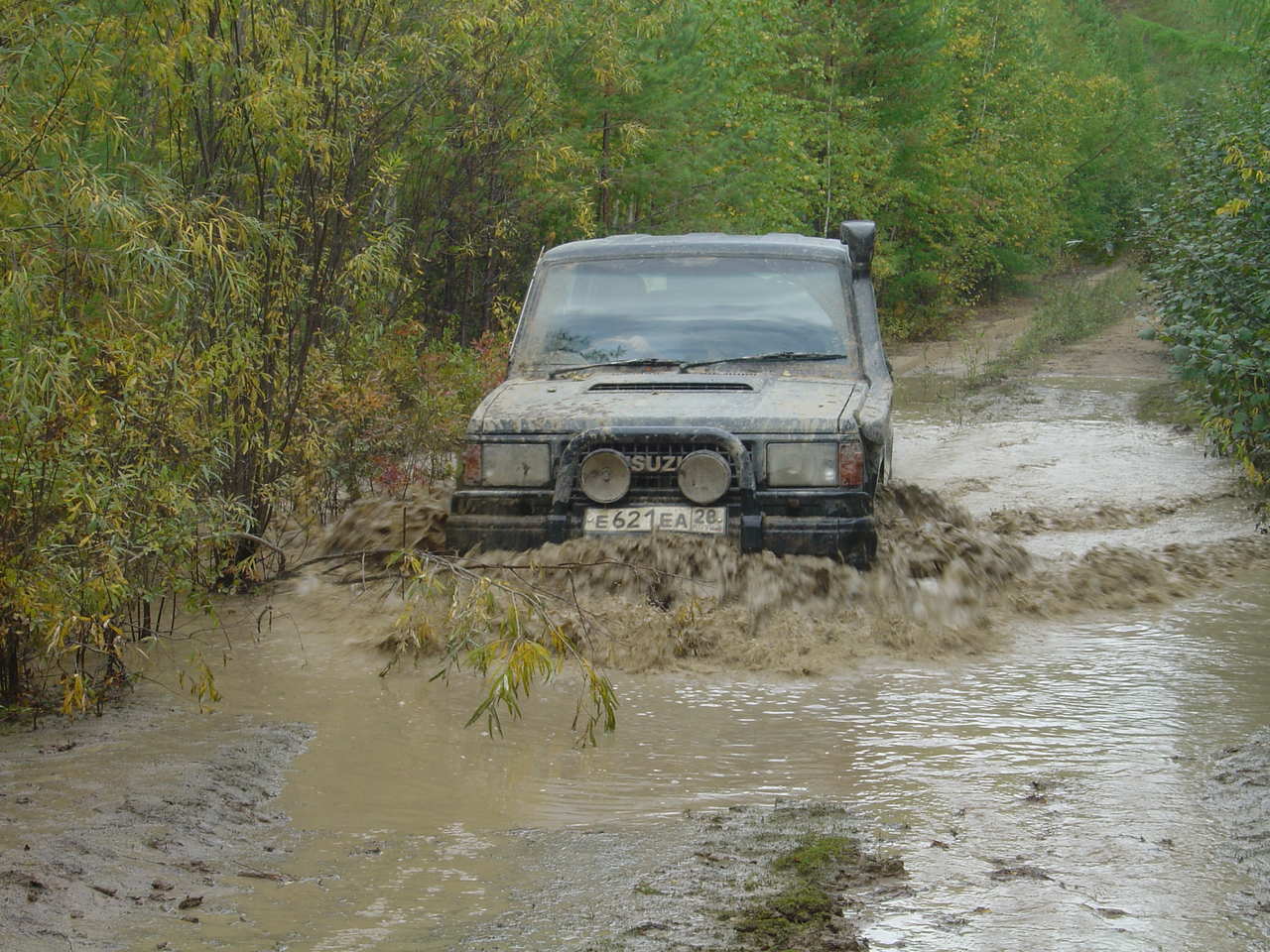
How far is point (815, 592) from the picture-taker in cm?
634

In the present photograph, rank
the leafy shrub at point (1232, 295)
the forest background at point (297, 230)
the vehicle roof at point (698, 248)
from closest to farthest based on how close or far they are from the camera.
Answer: the forest background at point (297, 230)
the vehicle roof at point (698, 248)
the leafy shrub at point (1232, 295)

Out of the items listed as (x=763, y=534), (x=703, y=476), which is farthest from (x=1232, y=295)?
(x=703, y=476)

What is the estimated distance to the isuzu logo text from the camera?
6.33 metres

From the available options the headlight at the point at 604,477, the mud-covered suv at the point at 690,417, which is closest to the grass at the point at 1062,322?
the mud-covered suv at the point at 690,417

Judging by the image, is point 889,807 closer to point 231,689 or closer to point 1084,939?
point 1084,939

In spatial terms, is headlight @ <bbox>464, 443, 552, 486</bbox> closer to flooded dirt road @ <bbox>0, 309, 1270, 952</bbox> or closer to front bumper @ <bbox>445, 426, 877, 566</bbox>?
front bumper @ <bbox>445, 426, 877, 566</bbox>

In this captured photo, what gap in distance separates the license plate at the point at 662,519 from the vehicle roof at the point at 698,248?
5.91ft

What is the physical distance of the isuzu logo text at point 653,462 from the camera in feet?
20.8

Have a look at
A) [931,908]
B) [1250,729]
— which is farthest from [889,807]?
[1250,729]

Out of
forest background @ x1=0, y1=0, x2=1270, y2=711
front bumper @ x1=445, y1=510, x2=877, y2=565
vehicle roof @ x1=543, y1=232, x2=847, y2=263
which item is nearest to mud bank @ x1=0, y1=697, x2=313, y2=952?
forest background @ x1=0, y1=0, x2=1270, y2=711

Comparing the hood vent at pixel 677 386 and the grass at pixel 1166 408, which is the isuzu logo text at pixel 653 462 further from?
the grass at pixel 1166 408

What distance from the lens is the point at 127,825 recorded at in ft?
13.6

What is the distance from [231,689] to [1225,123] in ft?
45.7

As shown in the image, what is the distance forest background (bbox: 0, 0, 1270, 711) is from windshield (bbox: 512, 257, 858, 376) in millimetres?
984
